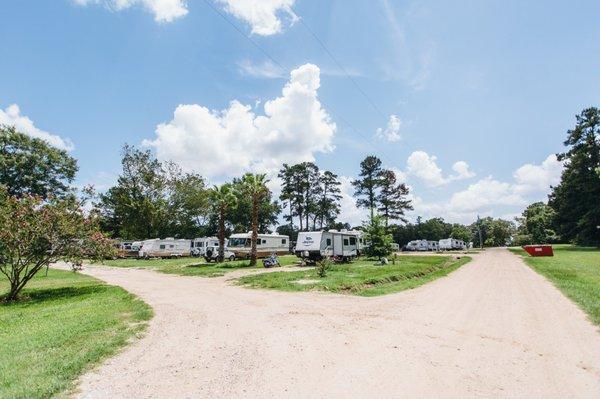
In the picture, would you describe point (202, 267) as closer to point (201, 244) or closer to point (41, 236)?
point (41, 236)

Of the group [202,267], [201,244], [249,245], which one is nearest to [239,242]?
[249,245]

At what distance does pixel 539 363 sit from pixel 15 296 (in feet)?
65.3

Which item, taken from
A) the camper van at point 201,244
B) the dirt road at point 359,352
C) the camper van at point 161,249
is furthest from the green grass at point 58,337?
the camper van at point 201,244

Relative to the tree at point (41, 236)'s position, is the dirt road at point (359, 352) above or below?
below

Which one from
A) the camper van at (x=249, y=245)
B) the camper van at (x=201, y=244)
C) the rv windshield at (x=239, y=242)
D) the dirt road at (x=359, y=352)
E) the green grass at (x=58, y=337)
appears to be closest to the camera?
the dirt road at (x=359, y=352)

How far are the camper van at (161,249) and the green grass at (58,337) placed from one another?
27.8 m

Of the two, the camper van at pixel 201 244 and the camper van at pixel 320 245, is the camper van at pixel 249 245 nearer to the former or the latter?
the camper van at pixel 201 244

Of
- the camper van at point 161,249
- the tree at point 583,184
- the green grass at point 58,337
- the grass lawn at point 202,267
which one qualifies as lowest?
the green grass at point 58,337

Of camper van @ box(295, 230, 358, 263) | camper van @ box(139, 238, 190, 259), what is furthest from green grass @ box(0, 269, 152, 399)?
camper van @ box(139, 238, 190, 259)

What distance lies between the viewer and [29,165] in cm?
4575

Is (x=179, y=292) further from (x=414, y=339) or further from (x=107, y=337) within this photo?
(x=414, y=339)

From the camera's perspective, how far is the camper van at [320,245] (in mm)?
28469

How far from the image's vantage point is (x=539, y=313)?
10.2 meters

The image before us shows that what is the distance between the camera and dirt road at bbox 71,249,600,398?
5141mm
